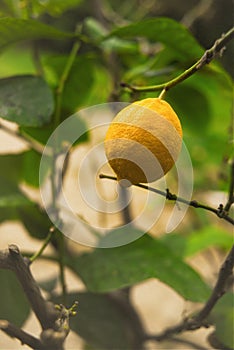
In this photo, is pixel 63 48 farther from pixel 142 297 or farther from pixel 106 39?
pixel 142 297

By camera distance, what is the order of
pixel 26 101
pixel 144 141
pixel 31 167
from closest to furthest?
pixel 144 141, pixel 26 101, pixel 31 167

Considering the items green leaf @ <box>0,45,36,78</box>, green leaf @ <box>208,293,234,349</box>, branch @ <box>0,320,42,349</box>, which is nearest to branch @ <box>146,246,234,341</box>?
green leaf @ <box>208,293,234,349</box>

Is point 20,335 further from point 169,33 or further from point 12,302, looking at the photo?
point 169,33

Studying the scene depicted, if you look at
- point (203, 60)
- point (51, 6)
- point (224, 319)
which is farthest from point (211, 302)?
point (51, 6)

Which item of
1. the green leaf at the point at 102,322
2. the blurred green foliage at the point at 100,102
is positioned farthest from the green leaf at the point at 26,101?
the green leaf at the point at 102,322

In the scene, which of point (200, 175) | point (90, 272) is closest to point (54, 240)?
point (90, 272)
